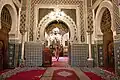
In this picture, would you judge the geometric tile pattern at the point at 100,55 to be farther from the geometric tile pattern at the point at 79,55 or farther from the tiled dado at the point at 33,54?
the tiled dado at the point at 33,54

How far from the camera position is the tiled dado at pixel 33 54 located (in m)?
5.57

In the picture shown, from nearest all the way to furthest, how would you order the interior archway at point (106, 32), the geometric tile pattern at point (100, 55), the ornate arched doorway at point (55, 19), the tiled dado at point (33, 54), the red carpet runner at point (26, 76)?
the red carpet runner at point (26, 76) → the interior archway at point (106, 32) → the geometric tile pattern at point (100, 55) → the tiled dado at point (33, 54) → the ornate arched doorway at point (55, 19)

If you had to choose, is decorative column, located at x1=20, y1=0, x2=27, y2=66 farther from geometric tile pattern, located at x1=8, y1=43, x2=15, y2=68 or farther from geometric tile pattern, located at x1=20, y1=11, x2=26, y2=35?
geometric tile pattern, located at x1=8, y1=43, x2=15, y2=68

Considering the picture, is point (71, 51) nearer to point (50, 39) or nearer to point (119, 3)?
point (119, 3)

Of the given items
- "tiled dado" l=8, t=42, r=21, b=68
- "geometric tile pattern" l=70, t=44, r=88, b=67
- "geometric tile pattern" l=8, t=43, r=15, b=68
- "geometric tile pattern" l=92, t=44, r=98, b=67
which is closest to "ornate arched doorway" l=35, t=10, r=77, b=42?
"geometric tile pattern" l=70, t=44, r=88, b=67

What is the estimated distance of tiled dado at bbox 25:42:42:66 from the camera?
5566mm

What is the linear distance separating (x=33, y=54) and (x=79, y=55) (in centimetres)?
190

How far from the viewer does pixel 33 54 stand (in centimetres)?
559

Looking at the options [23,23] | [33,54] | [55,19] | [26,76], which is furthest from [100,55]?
[23,23]

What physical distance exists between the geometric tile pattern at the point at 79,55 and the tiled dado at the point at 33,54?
1.34 metres

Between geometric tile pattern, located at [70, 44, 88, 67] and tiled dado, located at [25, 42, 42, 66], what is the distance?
4.39 feet

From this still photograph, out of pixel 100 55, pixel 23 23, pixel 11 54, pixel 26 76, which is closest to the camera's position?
pixel 26 76

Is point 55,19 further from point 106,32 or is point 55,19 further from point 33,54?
point 106,32

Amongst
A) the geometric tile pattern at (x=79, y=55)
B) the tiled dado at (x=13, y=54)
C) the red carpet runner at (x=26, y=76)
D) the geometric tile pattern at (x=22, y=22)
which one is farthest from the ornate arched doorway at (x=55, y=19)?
the red carpet runner at (x=26, y=76)
